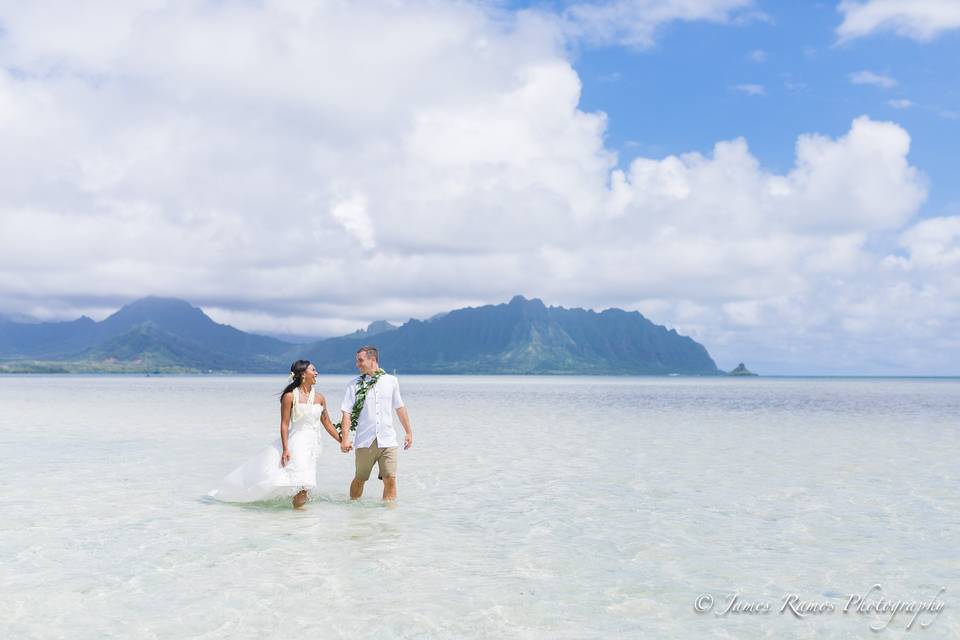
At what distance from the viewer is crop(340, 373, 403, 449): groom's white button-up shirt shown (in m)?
16.3

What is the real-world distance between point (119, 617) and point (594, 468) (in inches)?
712

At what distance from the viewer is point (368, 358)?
53.2ft

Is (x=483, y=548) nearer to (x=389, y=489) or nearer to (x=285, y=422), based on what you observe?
(x=389, y=489)

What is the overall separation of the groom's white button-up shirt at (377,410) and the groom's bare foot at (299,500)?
75.1 inches

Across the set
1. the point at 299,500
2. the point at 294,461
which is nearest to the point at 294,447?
the point at 294,461

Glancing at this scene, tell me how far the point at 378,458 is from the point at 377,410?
125 cm

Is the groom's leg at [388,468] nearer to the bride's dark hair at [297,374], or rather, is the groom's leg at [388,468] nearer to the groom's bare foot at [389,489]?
the groom's bare foot at [389,489]

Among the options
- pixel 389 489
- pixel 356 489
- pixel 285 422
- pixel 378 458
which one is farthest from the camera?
pixel 356 489

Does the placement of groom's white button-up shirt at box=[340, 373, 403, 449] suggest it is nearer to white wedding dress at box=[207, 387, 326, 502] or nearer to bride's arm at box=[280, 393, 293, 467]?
white wedding dress at box=[207, 387, 326, 502]

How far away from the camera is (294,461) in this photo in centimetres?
1642

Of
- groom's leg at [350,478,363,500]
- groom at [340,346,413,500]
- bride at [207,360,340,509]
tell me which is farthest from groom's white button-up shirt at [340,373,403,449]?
groom's leg at [350,478,363,500]

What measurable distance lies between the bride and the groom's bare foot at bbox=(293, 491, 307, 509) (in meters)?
0.09

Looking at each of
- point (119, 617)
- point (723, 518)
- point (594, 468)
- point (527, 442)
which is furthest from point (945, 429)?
point (119, 617)

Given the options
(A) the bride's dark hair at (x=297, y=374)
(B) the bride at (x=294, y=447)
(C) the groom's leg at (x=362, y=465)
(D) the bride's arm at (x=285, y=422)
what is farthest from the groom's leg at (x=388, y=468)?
(A) the bride's dark hair at (x=297, y=374)
